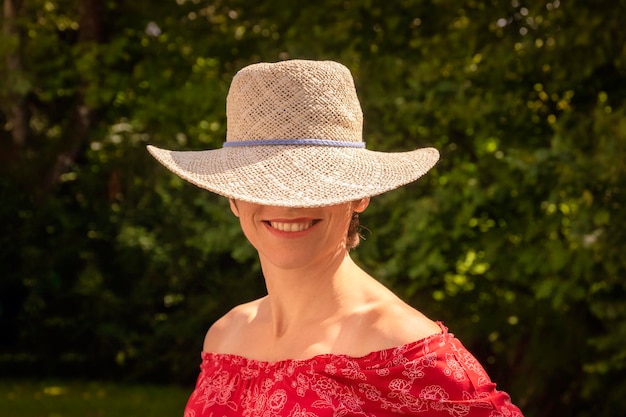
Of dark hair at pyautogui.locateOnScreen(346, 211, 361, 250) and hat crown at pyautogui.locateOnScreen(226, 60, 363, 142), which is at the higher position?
hat crown at pyautogui.locateOnScreen(226, 60, 363, 142)

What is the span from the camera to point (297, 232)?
7.52 feet

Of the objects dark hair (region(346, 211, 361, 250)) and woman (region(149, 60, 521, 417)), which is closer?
woman (region(149, 60, 521, 417))

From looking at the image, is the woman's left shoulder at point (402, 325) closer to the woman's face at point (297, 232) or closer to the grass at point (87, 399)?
the woman's face at point (297, 232)

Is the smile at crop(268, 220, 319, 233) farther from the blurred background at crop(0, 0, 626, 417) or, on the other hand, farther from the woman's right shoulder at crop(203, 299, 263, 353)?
the blurred background at crop(0, 0, 626, 417)

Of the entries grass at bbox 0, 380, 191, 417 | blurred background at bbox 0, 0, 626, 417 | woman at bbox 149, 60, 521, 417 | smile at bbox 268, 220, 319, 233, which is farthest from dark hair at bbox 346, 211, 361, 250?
grass at bbox 0, 380, 191, 417

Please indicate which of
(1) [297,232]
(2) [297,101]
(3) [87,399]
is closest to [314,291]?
(1) [297,232]

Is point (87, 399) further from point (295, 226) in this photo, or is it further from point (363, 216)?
point (295, 226)

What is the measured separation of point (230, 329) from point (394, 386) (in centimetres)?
61

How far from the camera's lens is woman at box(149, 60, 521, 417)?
7.18 feet

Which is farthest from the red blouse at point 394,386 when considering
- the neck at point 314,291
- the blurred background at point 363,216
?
the blurred background at point 363,216

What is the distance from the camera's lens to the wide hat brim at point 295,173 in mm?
2180

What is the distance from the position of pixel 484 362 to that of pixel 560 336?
2.77 feet

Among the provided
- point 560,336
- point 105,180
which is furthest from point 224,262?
point 560,336

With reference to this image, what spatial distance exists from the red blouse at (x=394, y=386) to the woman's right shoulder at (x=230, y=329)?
1.16ft
